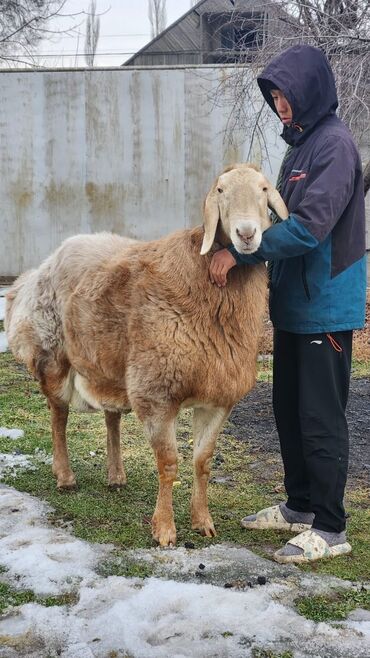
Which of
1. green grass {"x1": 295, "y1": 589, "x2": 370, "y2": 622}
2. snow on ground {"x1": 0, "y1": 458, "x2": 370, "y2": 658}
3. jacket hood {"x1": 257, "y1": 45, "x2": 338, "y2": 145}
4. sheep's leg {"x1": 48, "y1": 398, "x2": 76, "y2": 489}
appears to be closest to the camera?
snow on ground {"x1": 0, "y1": 458, "x2": 370, "y2": 658}

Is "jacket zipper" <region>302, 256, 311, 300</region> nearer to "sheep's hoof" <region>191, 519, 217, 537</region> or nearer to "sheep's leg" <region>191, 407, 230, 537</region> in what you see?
Result: "sheep's leg" <region>191, 407, 230, 537</region>

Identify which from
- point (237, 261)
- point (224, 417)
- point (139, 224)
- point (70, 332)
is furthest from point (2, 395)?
point (139, 224)

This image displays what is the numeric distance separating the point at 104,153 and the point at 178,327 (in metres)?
13.0

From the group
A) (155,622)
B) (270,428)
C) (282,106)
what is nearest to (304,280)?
(282,106)

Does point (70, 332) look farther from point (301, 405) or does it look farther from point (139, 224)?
point (139, 224)

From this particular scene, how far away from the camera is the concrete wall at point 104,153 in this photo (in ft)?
52.2

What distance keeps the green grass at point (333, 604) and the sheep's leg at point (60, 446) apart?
207 cm

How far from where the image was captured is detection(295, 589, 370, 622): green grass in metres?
3.18

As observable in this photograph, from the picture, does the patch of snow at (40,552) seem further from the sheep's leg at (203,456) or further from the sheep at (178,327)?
the sheep's leg at (203,456)

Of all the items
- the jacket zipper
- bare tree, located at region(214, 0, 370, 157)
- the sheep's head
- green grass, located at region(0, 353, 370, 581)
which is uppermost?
bare tree, located at region(214, 0, 370, 157)

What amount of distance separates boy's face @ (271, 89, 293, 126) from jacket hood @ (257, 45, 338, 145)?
0.12ft

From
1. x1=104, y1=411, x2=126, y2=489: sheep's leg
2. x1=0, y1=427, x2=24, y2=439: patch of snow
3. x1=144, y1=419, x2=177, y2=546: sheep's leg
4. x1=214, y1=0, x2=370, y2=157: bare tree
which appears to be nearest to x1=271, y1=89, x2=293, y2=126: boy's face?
x1=144, y1=419, x2=177, y2=546: sheep's leg

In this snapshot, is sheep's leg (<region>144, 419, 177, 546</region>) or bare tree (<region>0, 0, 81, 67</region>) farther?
bare tree (<region>0, 0, 81, 67</region>)

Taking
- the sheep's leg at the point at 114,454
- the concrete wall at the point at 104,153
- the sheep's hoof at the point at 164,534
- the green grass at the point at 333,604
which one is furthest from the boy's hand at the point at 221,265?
the concrete wall at the point at 104,153
